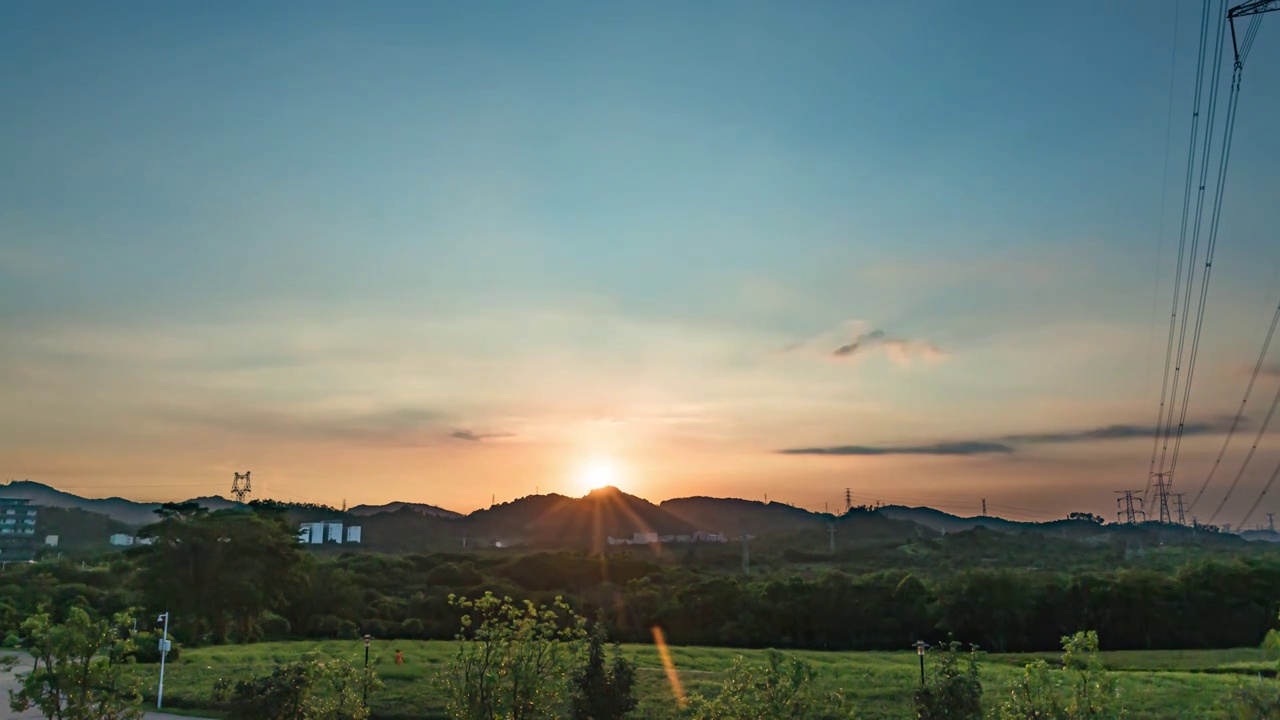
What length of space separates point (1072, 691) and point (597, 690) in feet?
38.0

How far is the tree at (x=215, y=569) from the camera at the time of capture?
241 feet

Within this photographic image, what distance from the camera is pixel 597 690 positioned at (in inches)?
968

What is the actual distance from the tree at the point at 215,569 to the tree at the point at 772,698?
6435 centimetres

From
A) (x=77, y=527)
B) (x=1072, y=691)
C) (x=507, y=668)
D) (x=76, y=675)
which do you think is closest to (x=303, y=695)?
(x=76, y=675)

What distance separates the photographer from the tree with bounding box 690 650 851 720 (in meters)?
18.5

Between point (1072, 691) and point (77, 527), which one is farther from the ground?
point (77, 527)

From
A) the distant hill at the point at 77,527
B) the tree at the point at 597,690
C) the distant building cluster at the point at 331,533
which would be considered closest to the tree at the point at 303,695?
the tree at the point at 597,690

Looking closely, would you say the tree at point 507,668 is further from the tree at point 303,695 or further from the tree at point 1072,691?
the tree at point 1072,691

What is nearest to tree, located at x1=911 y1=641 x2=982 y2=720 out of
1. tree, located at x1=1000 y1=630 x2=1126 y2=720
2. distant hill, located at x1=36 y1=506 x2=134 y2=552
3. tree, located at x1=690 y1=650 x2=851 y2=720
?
tree, located at x1=1000 y1=630 x2=1126 y2=720

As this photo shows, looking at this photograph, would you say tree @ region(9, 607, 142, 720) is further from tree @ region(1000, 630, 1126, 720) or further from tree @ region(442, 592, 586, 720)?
tree @ region(1000, 630, 1126, 720)

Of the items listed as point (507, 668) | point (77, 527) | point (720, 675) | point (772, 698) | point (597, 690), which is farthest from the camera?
point (77, 527)

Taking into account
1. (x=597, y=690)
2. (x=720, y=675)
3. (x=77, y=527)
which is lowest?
(x=720, y=675)

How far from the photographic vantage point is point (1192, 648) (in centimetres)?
7531

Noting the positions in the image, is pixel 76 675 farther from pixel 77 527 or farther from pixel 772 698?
pixel 77 527
